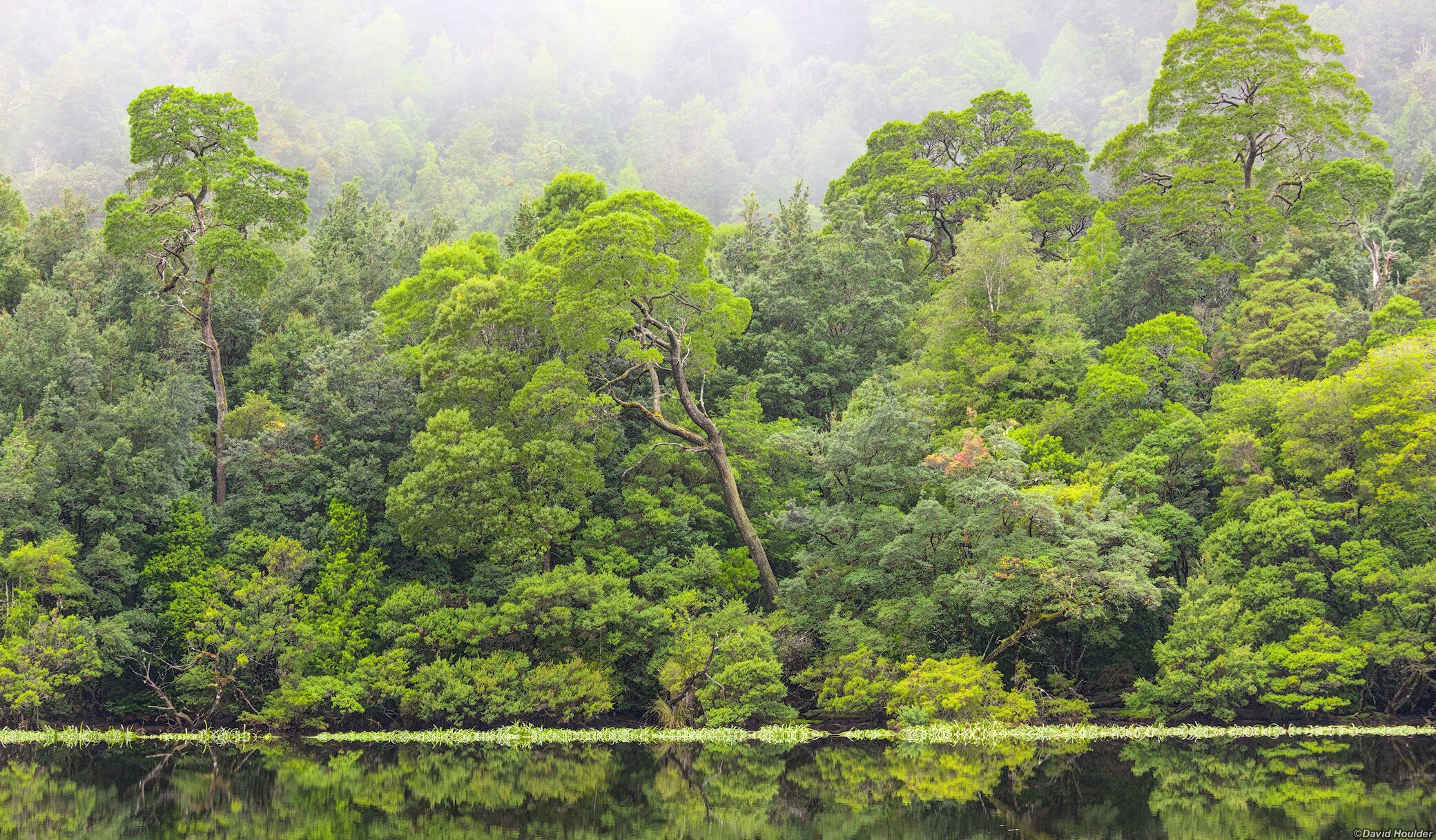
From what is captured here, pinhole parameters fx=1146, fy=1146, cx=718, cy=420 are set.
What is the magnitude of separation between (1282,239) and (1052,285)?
7484mm

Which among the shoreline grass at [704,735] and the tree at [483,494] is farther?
the tree at [483,494]

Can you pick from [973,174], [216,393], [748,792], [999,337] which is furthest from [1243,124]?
[216,393]

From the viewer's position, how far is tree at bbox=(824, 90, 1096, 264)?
39.6m

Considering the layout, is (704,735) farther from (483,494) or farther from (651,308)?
(651,308)

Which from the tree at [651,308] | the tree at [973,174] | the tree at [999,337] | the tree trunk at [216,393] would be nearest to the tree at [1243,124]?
the tree at [973,174]

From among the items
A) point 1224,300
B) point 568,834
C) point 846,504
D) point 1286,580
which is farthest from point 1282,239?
point 568,834

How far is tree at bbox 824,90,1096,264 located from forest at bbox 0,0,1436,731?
2452 millimetres

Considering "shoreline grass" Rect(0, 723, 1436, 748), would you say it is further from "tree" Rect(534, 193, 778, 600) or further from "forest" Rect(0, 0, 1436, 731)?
"tree" Rect(534, 193, 778, 600)

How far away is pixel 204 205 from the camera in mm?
32125

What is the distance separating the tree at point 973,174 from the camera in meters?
39.6

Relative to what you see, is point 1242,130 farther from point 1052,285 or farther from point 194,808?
point 194,808

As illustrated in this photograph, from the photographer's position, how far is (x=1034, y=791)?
14.0m

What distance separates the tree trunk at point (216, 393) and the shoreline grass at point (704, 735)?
6576 mm

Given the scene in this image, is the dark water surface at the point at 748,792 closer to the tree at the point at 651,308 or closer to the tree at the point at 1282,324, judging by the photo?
the tree at the point at 651,308
